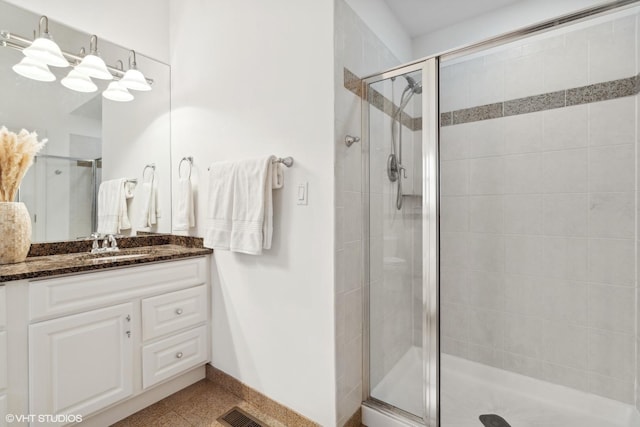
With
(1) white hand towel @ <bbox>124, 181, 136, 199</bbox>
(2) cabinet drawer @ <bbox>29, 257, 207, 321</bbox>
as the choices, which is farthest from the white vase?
(1) white hand towel @ <bbox>124, 181, 136, 199</bbox>

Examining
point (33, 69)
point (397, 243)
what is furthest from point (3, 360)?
point (397, 243)

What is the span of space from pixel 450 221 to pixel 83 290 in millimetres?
1879

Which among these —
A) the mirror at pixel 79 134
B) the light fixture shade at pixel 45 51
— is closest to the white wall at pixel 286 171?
the mirror at pixel 79 134

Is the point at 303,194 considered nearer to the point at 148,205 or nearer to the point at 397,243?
the point at 397,243

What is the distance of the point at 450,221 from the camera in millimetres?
1679

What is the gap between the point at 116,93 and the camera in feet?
6.53

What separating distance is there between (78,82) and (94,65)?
6.1 inches

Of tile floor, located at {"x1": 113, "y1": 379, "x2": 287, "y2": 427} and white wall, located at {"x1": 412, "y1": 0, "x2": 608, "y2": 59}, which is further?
white wall, located at {"x1": 412, "y1": 0, "x2": 608, "y2": 59}

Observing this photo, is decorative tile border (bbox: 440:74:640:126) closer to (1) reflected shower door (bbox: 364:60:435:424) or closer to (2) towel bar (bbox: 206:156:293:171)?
(1) reflected shower door (bbox: 364:60:435:424)

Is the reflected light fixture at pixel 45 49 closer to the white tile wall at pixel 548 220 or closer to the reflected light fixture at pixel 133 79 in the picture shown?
the reflected light fixture at pixel 133 79

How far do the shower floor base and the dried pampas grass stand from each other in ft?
6.94

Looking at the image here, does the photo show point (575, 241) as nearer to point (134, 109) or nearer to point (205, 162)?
point (205, 162)

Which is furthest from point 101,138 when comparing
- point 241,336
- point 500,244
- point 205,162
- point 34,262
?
point 500,244

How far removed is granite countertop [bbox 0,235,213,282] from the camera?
4.22 feet
